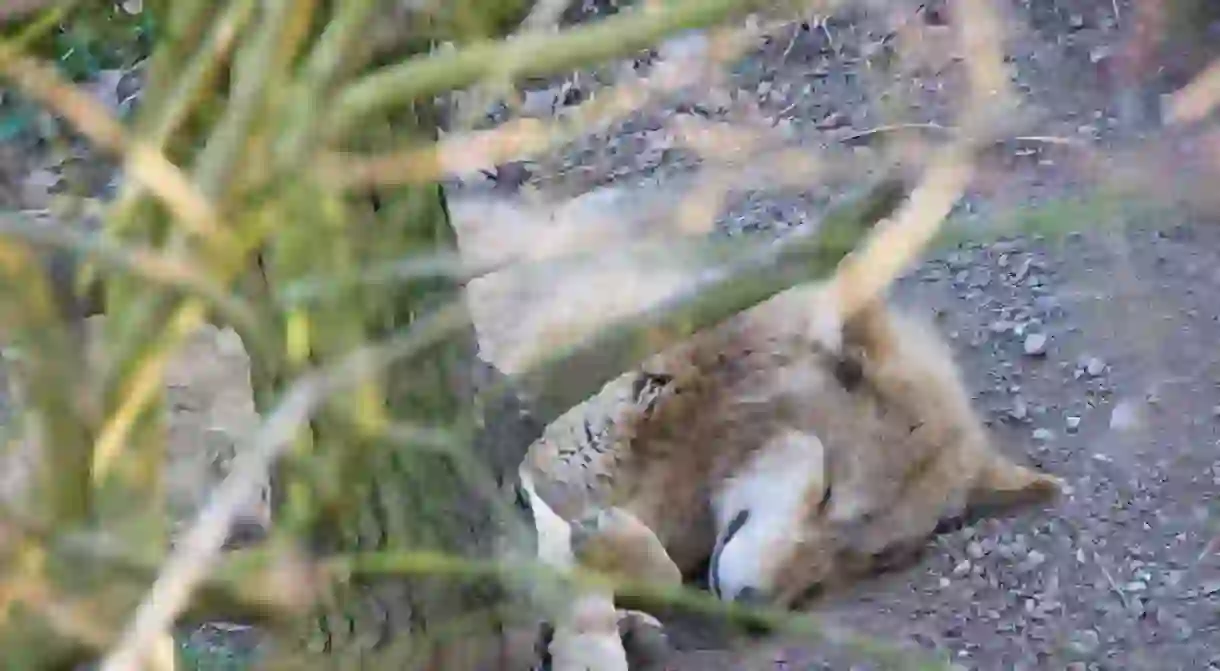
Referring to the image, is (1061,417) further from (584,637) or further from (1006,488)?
(584,637)

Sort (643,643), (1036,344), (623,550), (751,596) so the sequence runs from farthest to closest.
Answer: (1036,344), (751,596), (623,550), (643,643)

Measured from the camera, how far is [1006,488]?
249 cm

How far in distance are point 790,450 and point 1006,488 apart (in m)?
0.37

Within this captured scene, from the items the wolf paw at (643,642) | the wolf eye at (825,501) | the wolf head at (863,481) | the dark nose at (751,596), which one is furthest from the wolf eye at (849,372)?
the wolf paw at (643,642)

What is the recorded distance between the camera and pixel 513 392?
116cm

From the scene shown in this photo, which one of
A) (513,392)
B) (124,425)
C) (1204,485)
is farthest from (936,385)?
(124,425)

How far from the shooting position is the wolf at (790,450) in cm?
250

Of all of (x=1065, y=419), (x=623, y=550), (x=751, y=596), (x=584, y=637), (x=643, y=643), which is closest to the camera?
(x=584, y=637)

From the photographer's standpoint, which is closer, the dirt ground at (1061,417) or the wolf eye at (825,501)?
the dirt ground at (1061,417)

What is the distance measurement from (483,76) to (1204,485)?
6.68ft

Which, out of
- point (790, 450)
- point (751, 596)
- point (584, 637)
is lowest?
point (751, 596)

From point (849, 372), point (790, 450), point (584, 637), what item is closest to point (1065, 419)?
point (849, 372)

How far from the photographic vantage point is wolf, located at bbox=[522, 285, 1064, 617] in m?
2.50

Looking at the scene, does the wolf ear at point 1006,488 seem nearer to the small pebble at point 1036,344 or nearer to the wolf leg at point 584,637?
the small pebble at point 1036,344
